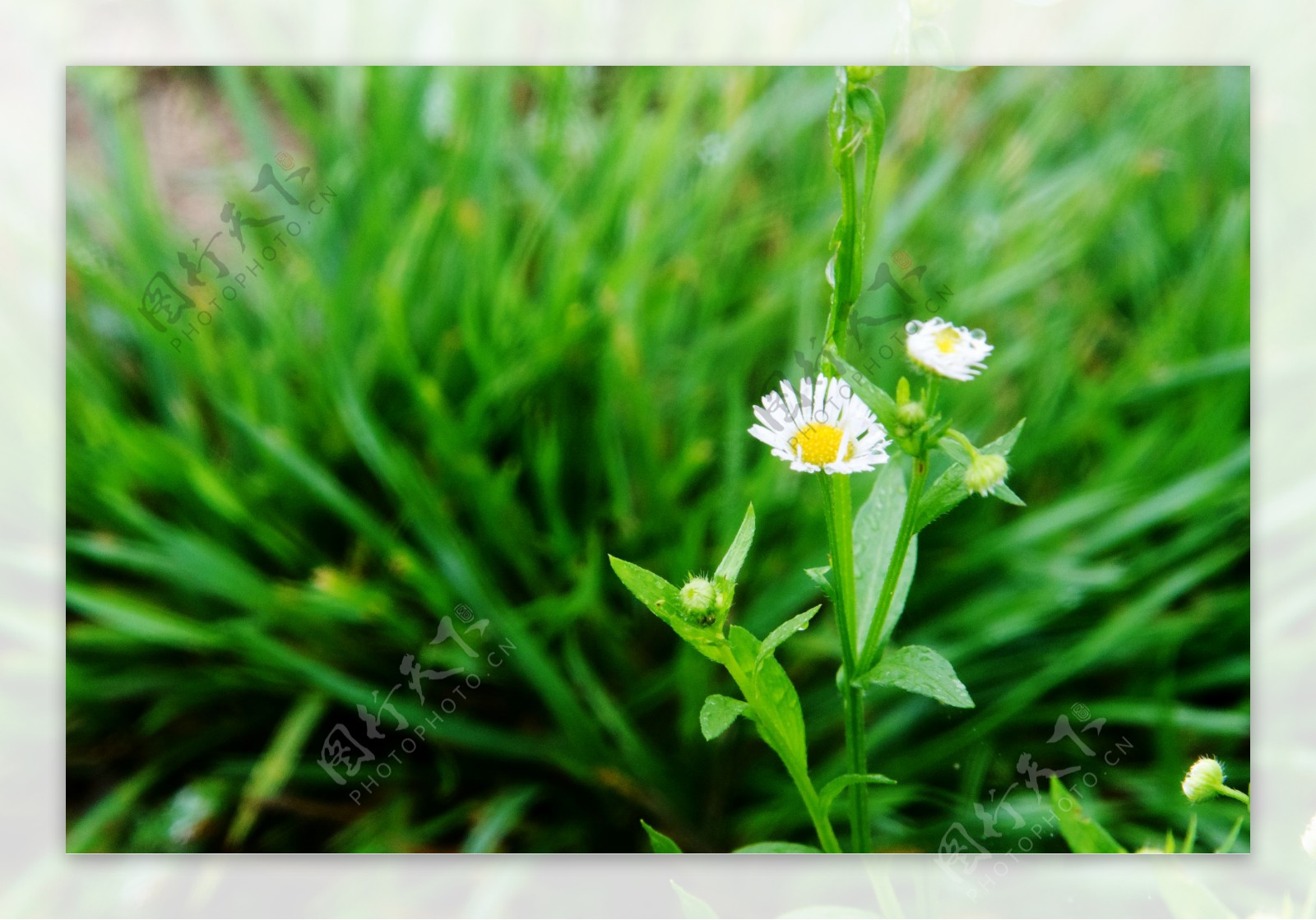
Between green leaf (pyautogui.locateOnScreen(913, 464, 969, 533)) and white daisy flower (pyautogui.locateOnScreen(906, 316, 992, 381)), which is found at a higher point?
white daisy flower (pyautogui.locateOnScreen(906, 316, 992, 381))

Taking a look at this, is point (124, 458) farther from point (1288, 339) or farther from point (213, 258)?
point (1288, 339)

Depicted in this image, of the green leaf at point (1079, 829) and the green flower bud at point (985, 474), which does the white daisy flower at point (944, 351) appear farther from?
the green leaf at point (1079, 829)

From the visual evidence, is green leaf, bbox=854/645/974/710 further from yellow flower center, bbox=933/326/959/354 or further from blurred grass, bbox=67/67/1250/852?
blurred grass, bbox=67/67/1250/852
